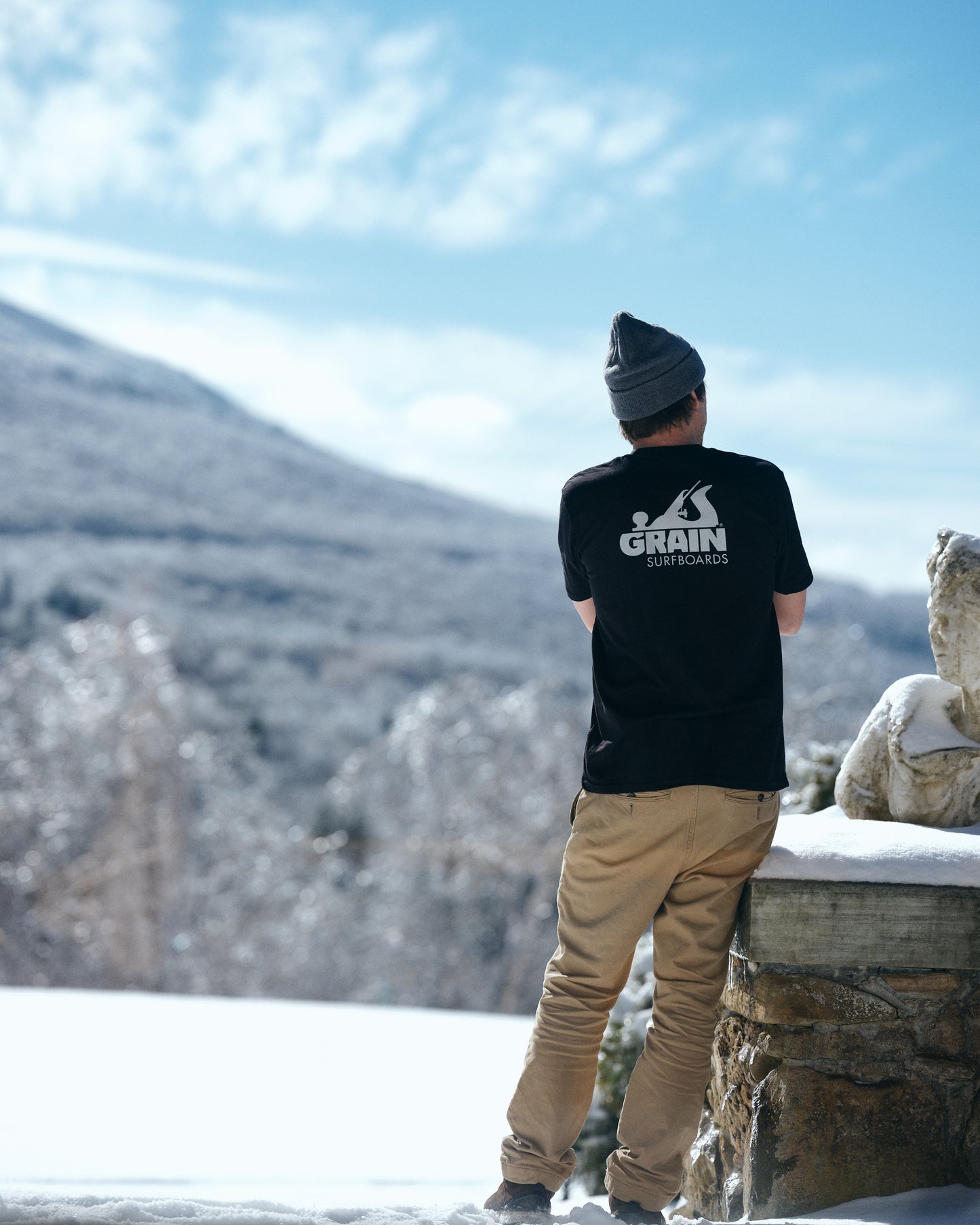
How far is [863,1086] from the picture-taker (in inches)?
80.0

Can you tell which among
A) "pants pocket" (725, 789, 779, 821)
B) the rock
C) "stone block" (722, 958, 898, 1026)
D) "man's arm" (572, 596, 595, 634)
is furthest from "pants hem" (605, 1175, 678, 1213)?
"man's arm" (572, 596, 595, 634)

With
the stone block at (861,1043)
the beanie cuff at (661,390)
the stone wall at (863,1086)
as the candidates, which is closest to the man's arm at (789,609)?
the beanie cuff at (661,390)

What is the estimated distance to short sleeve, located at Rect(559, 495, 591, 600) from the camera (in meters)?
2.04

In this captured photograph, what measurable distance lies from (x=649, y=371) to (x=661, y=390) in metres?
0.04

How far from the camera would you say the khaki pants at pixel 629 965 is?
6.41 feet

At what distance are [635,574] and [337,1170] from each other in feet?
7.68

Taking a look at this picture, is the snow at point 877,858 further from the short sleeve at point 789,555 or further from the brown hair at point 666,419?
the brown hair at point 666,419

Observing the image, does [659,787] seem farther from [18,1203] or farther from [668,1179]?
[18,1203]

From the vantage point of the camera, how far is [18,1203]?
5.88ft

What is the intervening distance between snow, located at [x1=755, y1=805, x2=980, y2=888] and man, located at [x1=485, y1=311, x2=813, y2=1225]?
0.07 m

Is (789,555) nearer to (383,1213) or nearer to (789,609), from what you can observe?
Result: (789,609)

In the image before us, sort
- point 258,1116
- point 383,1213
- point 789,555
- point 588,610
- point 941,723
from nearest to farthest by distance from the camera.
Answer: point 383,1213 → point 789,555 → point 588,610 → point 941,723 → point 258,1116

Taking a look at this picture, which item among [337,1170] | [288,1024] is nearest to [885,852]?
[337,1170]

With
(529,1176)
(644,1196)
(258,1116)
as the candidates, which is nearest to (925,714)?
(644,1196)
